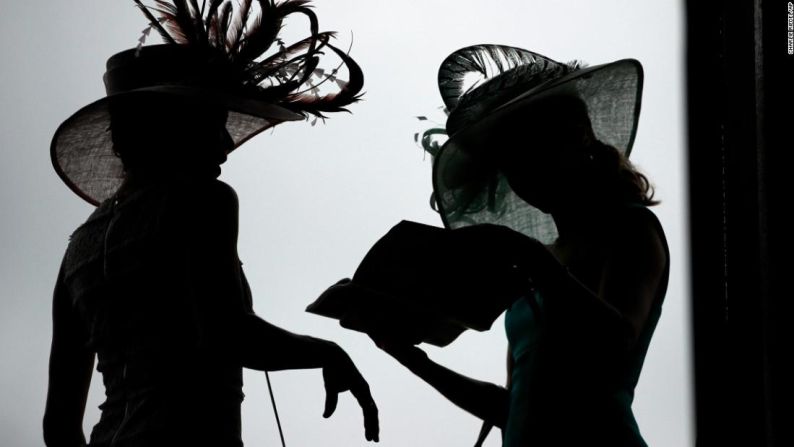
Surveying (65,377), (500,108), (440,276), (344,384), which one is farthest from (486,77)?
(65,377)

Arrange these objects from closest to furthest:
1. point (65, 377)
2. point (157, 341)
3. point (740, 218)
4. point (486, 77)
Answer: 1. point (157, 341)
2. point (65, 377)
3. point (486, 77)
4. point (740, 218)

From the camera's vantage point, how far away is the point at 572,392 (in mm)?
943

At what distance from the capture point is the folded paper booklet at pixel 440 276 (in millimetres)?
903

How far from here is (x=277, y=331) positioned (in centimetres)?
93

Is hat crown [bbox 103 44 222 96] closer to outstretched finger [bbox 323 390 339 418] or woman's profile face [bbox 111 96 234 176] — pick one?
woman's profile face [bbox 111 96 234 176]

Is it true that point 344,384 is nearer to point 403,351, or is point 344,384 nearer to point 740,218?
point 403,351

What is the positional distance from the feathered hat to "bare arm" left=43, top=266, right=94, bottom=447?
214 millimetres

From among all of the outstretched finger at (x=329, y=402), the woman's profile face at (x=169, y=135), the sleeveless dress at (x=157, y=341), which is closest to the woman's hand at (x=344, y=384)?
the outstretched finger at (x=329, y=402)

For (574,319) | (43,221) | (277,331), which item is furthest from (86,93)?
(574,319)

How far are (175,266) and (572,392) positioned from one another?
18.5 inches

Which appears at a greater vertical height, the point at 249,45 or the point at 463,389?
the point at 249,45

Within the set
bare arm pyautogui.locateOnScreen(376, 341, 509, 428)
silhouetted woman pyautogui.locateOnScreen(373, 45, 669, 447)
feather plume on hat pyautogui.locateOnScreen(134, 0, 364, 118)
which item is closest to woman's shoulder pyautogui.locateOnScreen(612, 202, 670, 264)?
silhouetted woman pyautogui.locateOnScreen(373, 45, 669, 447)

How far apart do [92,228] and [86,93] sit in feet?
1.96

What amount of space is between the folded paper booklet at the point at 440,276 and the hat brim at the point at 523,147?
213mm
